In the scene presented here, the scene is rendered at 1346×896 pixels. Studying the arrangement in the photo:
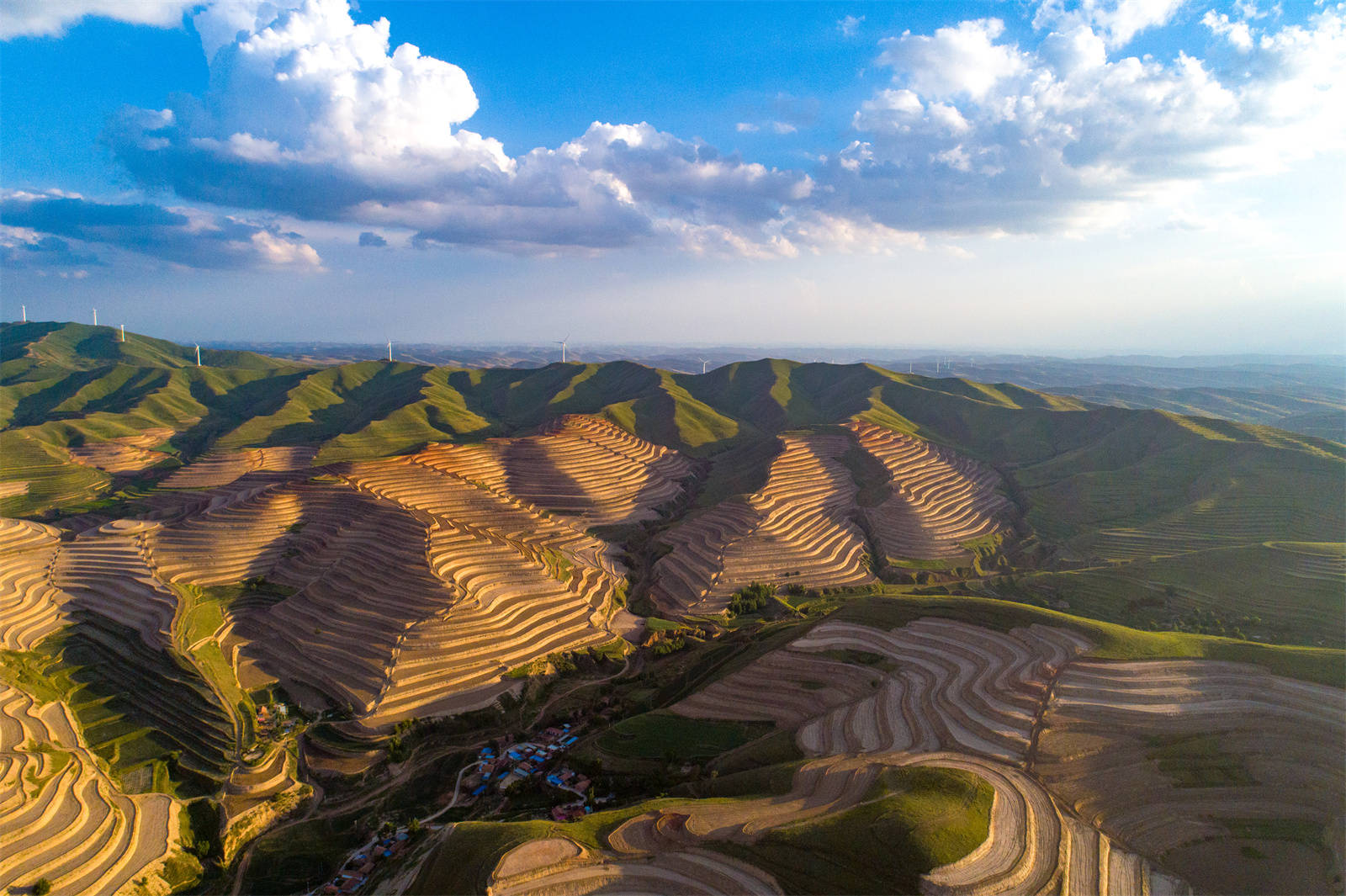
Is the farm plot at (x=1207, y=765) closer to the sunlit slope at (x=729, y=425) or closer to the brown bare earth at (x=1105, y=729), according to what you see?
the brown bare earth at (x=1105, y=729)

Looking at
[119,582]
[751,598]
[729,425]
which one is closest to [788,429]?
[729,425]

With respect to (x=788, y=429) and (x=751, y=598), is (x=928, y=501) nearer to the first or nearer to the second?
(x=751, y=598)

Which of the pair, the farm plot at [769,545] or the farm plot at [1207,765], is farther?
the farm plot at [769,545]

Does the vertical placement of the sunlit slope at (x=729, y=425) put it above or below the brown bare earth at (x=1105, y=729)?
above

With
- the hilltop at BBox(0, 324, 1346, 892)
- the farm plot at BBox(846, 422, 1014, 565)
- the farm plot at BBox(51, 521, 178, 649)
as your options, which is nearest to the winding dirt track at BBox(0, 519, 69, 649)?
the hilltop at BBox(0, 324, 1346, 892)

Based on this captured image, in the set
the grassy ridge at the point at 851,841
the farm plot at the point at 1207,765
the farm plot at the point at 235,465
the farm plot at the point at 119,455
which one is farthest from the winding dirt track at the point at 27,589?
the farm plot at the point at 1207,765

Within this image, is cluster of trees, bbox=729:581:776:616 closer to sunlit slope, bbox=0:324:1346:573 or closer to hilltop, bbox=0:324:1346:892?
hilltop, bbox=0:324:1346:892
